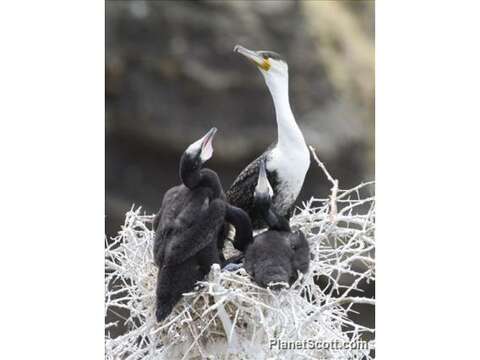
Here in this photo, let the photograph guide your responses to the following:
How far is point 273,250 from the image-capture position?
222 centimetres

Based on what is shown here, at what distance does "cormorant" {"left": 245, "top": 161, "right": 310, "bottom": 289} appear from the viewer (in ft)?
7.20

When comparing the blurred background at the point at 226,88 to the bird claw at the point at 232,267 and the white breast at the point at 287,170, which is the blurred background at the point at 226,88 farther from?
the bird claw at the point at 232,267

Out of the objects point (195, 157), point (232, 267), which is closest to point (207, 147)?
point (195, 157)

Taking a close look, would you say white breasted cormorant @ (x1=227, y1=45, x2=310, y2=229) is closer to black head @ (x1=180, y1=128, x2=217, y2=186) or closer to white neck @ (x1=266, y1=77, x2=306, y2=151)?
white neck @ (x1=266, y1=77, x2=306, y2=151)

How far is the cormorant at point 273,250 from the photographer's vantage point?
7.20 feet

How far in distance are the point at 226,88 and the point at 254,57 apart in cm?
11

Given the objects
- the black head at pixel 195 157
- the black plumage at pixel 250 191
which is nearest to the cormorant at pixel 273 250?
the black plumage at pixel 250 191

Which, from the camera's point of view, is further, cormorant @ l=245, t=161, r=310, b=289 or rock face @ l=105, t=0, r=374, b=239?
rock face @ l=105, t=0, r=374, b=239

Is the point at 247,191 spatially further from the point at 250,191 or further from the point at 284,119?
the point at 284,119

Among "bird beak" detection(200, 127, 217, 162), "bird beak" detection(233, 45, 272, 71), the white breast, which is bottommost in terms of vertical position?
the white breast

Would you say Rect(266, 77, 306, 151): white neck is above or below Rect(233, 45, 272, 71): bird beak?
below

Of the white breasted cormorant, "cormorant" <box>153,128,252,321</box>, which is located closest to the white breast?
the white breasted cormorant

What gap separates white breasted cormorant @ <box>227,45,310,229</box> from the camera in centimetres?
233
